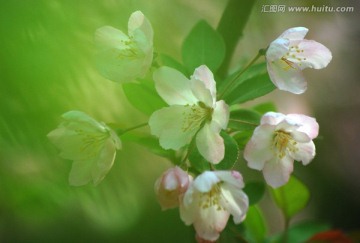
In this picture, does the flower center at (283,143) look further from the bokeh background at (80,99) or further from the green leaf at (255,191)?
the bokeh background at (80,99)

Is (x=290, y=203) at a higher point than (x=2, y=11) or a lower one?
lower

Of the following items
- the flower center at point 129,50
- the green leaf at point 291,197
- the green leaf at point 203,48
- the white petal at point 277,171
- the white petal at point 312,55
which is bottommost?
the green leaf at point 291,197

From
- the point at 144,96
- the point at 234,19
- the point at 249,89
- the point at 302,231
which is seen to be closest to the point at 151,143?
the point at 144,96

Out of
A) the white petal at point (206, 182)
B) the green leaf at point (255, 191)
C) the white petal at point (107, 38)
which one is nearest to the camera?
the white petal at point (206, 182)

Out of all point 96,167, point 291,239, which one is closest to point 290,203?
point 291,239

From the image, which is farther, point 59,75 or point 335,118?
point 335,118

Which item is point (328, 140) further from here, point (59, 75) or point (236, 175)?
point (59, 75)

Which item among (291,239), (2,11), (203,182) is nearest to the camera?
(203,182)

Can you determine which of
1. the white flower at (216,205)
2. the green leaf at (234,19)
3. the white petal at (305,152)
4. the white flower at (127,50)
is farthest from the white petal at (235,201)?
the green leaf at (234,19)
